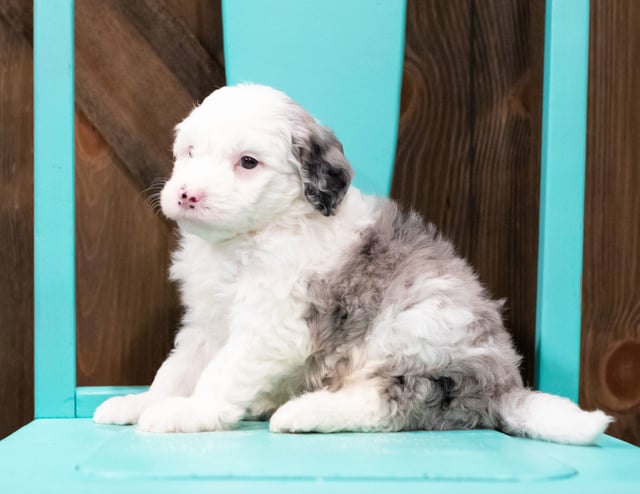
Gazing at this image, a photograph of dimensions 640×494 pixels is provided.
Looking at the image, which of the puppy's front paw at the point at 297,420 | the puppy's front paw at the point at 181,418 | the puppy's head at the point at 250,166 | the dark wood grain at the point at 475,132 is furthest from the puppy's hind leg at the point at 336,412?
the dark wood grain at the point at 475,132

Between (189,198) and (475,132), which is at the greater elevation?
(475,132)

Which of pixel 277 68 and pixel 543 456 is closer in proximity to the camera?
pixel 543 456

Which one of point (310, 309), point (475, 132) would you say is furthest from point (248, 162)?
point (475, 132)

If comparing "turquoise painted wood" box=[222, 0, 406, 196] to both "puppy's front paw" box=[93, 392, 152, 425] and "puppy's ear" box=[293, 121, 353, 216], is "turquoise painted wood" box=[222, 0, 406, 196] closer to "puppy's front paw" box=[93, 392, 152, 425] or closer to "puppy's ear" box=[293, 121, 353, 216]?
"puppy's ear" box=[293, 121, 353, 216]

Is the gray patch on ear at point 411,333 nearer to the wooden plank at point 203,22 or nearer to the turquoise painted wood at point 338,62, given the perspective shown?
the turquoise painted wood at point 338,62

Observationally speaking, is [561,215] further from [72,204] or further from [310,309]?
[72,204]

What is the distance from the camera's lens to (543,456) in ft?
3.80

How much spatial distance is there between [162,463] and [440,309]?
0.59 metres

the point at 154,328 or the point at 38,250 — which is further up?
the point at 38,250

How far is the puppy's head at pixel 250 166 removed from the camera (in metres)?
1.39

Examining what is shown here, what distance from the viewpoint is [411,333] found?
1.39m

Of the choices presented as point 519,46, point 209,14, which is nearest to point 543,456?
point 519,46

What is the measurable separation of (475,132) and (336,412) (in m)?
0.97

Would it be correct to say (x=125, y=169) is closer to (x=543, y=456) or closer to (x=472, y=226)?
(x=472, y=226)
